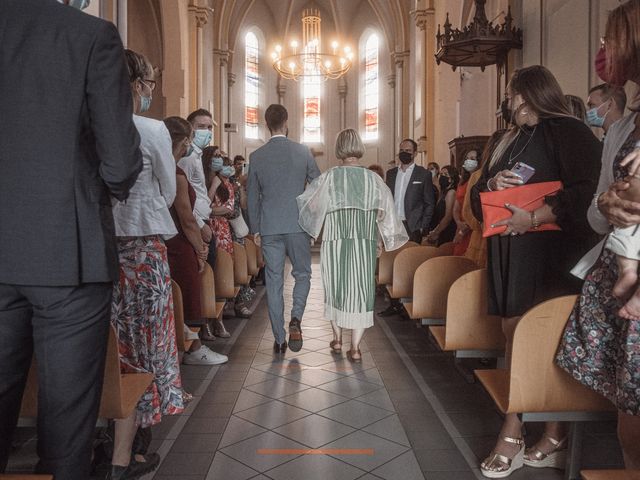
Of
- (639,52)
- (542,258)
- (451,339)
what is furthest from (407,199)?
(639,52)

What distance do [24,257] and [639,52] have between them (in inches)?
70.3

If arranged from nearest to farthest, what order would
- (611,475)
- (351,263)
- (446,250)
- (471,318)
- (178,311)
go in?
1. (611,475)
2. (471,318)
3. (178,311)
4. (351,263)
5. (446,250)

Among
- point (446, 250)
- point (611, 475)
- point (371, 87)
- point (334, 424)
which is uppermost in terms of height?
point (371, 87)

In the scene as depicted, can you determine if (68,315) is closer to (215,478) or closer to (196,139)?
(215,478)

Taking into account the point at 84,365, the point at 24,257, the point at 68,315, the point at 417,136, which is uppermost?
the point at 417,136

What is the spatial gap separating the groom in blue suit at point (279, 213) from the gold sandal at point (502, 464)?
247 cm

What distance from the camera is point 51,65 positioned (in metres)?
1.76

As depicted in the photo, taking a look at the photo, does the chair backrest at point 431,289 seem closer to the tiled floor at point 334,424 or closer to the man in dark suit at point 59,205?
the tiled floor at point 334,424

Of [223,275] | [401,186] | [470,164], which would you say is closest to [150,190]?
[223,275]

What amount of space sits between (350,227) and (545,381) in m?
2.64

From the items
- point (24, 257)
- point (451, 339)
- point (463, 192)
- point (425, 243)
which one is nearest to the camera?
point (24, 257)

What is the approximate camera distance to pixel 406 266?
16.5ft

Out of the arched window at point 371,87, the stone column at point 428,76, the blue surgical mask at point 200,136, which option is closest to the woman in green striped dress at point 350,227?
the blue surgical mask at point 200,136

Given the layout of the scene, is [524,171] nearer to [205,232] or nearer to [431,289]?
[431,289]
